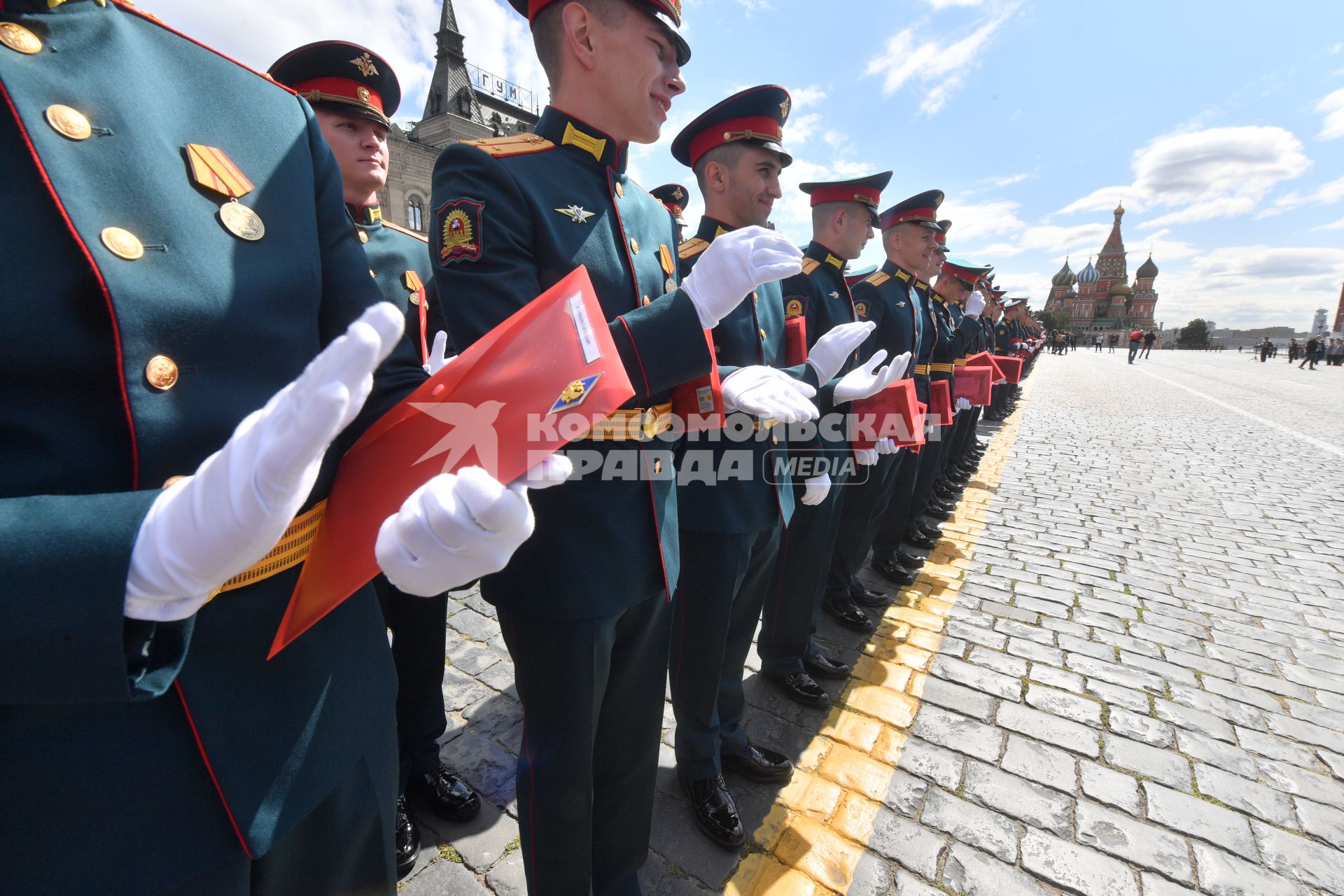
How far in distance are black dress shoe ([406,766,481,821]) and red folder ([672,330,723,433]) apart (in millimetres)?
1917

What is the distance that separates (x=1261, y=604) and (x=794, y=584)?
4.20 meters

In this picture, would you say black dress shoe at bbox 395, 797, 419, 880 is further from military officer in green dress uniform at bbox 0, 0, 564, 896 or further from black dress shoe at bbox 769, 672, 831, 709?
black dress shoe at bbox 769, 672, 831, 709

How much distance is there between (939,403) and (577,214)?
177 inches

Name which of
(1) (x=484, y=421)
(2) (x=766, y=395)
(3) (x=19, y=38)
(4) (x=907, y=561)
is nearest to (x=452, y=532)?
(1) (x=484, y=421)

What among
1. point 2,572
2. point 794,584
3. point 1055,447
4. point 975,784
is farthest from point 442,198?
point 1055,447

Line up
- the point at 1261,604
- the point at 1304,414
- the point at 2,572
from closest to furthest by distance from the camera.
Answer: the point at 2,572, the point at 1261,604, the point at 1304,414

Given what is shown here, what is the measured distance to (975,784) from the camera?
2670 millimetres

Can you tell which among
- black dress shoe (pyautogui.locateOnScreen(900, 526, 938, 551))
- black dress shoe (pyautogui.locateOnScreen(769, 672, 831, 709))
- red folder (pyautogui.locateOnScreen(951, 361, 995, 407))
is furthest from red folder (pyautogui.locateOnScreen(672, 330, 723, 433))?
red folder (pyautogui.locateOnScreen(951, 361, 995, 407))

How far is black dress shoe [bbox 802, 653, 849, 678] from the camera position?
3.50m

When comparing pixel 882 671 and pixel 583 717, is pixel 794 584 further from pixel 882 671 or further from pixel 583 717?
pixel 583 717

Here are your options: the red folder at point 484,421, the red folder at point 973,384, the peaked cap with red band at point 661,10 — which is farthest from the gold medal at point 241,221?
the red folder at point 973,384

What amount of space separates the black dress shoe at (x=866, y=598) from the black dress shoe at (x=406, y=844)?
3201mm

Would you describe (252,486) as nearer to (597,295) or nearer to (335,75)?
(597,295)

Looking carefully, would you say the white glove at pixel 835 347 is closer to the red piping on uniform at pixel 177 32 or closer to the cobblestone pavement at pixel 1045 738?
the cobblestone pavement at pixel 1045 738
